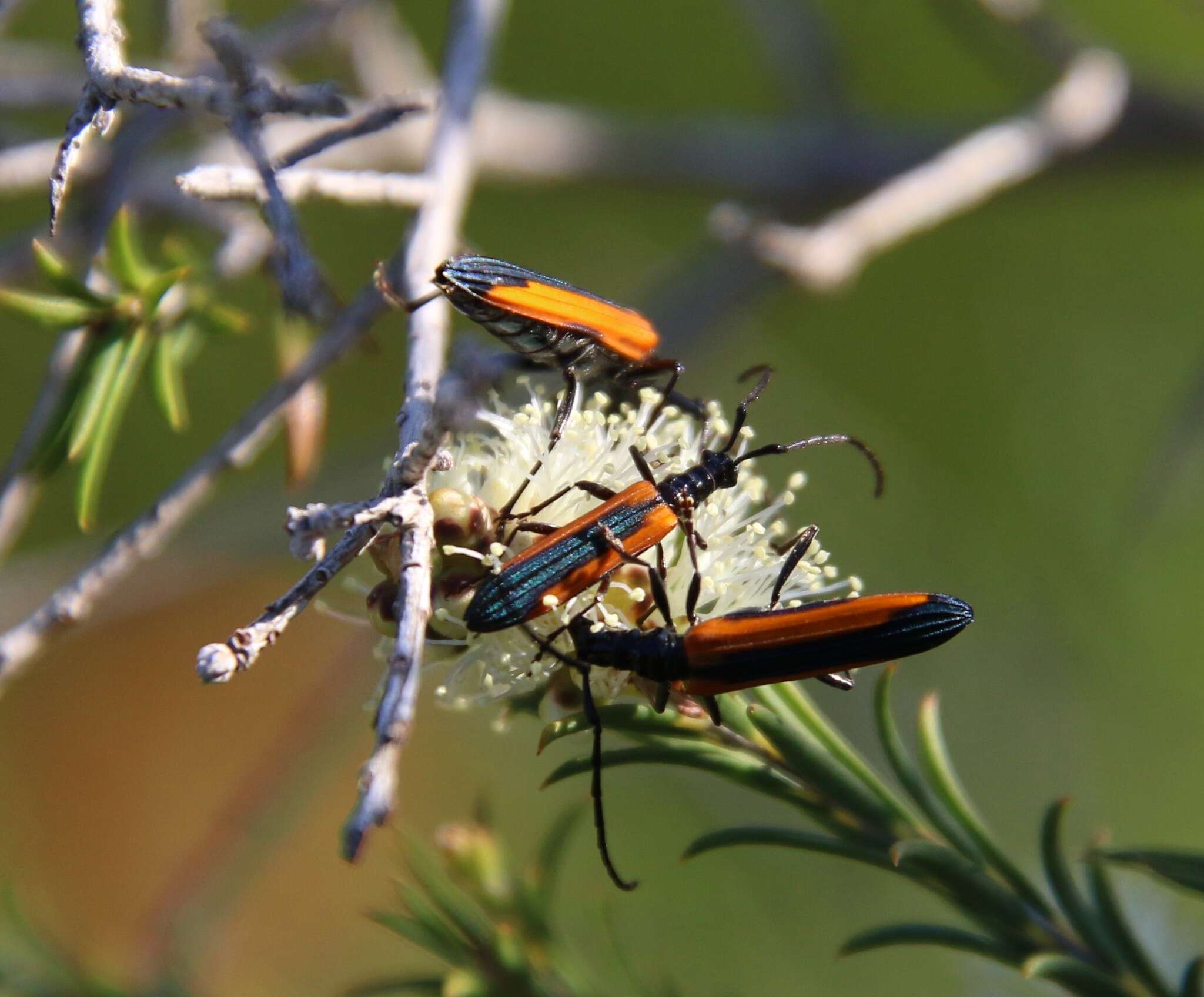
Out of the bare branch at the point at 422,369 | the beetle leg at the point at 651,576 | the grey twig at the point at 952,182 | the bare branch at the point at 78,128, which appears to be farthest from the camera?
the grey twig at the point at 952,182

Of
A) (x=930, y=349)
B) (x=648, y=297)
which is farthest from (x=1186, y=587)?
(x=648, y=297)

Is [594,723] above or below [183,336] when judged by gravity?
below

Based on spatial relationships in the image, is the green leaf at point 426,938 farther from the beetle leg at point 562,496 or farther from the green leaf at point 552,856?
the beetle leg at point 562,496

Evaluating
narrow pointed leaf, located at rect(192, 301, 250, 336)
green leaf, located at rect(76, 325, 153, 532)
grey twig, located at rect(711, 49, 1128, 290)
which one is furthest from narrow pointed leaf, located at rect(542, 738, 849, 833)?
grey twig, located at rect(711, 49, 1128, 290)

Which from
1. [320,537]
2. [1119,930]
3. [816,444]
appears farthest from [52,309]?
[1119,930]

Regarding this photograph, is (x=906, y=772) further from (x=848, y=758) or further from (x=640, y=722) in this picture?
(x=640, y=722)

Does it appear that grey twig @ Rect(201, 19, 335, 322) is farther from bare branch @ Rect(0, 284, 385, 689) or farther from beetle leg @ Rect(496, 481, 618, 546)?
beetle leg @ Rect(496, 481, 618, 546)

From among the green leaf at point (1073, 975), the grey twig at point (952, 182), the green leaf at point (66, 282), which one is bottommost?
the green leaf at point (1073, 975)

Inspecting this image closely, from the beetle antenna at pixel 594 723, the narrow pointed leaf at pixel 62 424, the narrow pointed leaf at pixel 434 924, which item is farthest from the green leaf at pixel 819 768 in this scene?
the narrow pointed leaf at pixel 62 424
